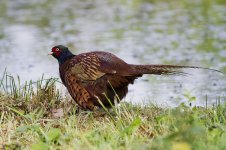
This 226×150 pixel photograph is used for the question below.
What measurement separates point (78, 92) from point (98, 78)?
0.23m

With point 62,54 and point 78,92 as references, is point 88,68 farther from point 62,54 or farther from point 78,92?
point 62,54

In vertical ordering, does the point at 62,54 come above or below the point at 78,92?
above

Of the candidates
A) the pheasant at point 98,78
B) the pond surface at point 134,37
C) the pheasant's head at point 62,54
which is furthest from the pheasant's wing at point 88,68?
the pond surface at point 134,37

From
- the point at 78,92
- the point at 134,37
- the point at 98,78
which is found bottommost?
the point at 78,92

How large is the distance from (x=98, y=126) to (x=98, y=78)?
67cm

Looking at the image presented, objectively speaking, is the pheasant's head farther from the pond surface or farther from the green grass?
the pond surface

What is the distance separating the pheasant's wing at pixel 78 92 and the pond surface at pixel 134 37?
134 centimetres

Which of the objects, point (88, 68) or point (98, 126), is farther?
point (88, 68)

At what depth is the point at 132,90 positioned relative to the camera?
8609 millimetres

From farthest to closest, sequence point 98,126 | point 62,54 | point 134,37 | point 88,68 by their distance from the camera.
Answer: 1. point 134,37
2. point 62,54
3. point 88,68
4. point 98,126

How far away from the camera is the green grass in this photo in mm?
4059

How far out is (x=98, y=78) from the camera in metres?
5.86

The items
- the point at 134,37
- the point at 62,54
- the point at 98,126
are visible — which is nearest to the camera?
the point at 98,126

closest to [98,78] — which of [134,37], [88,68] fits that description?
[88,68]
